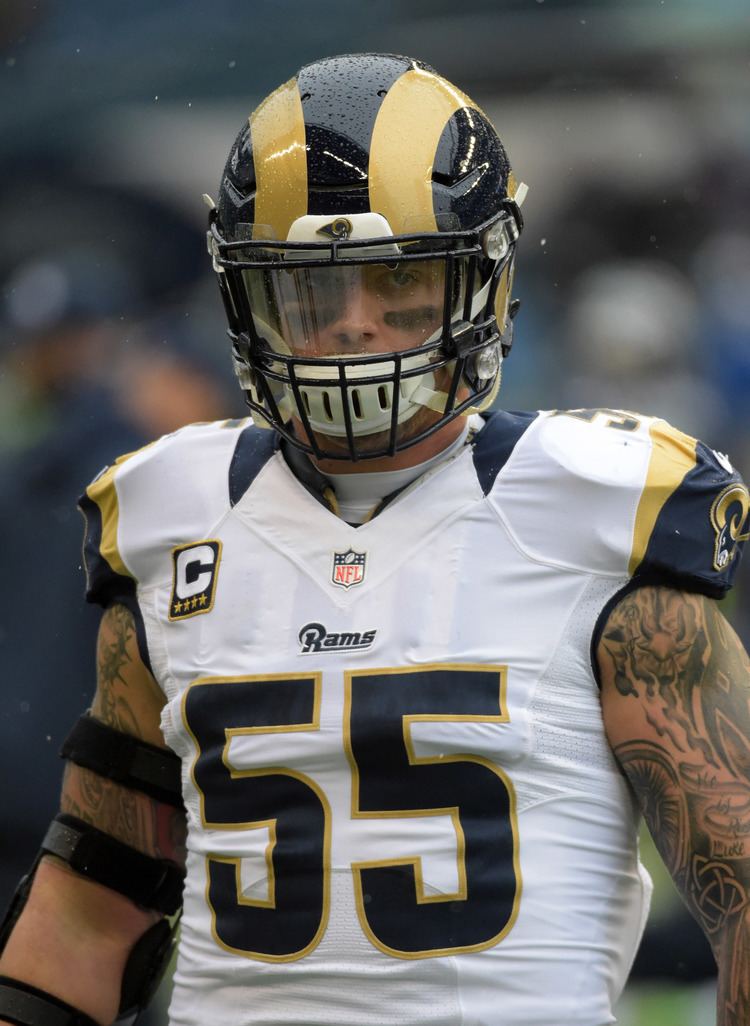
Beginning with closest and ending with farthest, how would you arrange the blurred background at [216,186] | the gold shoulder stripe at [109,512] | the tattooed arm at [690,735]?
1. the tattooed arm at [690,735]
2. the gold shoulder stripe at [109,512]
3. the blurred background at [216,186]

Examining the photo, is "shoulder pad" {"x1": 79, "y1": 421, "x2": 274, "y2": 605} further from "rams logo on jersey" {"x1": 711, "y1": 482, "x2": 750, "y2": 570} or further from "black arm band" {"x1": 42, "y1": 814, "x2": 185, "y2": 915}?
"rams logo on jersey" {"x1": 711, "y1": 482, "x2": 750, "y2": 570}

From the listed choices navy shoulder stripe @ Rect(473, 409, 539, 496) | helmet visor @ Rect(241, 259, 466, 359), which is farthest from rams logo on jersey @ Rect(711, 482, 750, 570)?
helmet visor @ Rect(241, 259, 466, 359)

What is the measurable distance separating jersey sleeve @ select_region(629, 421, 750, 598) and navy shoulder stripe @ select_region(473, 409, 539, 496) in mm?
178

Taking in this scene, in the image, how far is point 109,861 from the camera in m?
1.97

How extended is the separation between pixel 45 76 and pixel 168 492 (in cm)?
247

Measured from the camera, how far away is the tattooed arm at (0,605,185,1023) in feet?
6.36

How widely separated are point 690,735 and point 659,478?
0.29 meters

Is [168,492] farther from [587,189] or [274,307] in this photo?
[587,189]

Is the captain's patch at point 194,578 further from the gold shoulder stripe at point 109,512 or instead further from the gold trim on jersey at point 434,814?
the gold trim on jersey at point 434,814

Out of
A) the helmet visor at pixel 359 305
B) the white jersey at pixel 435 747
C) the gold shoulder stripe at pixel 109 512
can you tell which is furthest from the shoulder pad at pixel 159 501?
the helmet visor at pixel 359 305

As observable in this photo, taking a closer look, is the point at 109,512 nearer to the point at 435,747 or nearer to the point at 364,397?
the point at 364,397

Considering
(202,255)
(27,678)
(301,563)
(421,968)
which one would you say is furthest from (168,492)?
(202,255)

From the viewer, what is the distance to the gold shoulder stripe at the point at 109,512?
6.33 ft

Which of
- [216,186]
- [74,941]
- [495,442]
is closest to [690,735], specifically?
[495,442]
